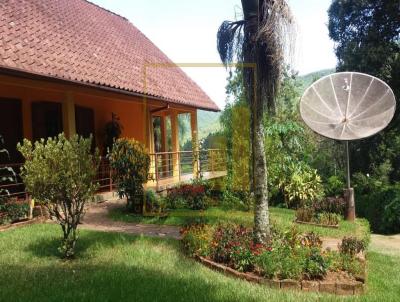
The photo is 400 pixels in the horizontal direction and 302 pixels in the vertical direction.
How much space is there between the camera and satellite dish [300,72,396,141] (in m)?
11.4

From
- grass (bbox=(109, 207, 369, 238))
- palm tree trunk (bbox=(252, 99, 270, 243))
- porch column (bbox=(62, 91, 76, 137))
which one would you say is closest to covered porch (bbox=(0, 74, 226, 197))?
porch column (bbox=(62, 91, 76, 137))

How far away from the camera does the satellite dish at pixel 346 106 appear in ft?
37.4

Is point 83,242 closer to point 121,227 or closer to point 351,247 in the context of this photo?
point 121,227

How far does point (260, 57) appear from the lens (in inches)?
266

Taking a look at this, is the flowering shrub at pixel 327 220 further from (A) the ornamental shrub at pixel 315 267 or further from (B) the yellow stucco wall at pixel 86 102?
(B) the yellow stucco wall at pixel 86 102

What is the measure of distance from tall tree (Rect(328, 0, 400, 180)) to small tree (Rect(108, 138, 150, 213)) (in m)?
11.7

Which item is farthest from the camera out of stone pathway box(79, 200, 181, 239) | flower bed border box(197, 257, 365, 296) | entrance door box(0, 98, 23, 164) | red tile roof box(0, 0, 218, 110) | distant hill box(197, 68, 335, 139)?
distant hill box(197, 68, 335, 139)

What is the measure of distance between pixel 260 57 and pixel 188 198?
5118 mm

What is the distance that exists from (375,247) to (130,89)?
731 cm

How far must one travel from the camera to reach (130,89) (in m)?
11.1

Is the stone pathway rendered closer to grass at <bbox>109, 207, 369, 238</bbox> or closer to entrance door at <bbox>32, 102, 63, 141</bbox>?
grass at <bbox>109, 207, 369, 238</bbox>

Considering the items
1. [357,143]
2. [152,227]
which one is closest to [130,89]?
[152,227]

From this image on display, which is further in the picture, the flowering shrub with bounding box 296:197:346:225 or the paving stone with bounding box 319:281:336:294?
the flowering shrub with bounding box 296:197:346:225

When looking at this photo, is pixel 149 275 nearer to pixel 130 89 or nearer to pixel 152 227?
pixel 152 227
